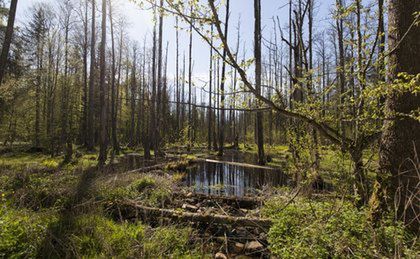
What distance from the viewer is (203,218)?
16.8ft

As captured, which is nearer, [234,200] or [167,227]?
[167,227]

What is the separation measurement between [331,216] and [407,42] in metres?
2.55

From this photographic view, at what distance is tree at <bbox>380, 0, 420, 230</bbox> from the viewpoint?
333 cm

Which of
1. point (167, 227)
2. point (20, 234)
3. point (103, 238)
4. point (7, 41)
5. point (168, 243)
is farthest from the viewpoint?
point (7, 41)

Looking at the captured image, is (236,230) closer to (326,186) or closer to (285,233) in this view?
(285,233)

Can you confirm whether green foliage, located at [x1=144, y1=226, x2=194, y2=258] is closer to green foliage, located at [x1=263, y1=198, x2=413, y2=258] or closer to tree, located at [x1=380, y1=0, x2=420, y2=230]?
green foliage, located at [x1=263, y1=198, x2=413, y2=258]

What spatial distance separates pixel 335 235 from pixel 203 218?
2.60m

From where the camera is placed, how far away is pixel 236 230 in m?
5.18

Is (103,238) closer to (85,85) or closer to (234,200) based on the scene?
(234,200)

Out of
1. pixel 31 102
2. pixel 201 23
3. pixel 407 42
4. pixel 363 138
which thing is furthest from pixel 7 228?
pixel 31 102

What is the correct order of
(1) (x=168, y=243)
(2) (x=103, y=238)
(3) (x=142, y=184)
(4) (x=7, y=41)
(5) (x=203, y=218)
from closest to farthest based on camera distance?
(2) (x=103, y=238) → (1) (x=168, y=243) → (5) (x=203, y=218) → (3) (x=142, y=184) → (4) (x=7, y=41)

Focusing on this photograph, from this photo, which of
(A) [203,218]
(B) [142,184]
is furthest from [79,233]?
(B) [142,184]

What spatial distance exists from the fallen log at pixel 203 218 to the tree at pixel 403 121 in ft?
6.89

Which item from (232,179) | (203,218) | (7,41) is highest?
(7,41)
